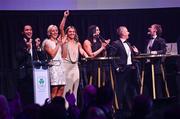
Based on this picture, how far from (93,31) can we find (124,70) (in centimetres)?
126

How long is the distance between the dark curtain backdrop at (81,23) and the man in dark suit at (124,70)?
1402 mm

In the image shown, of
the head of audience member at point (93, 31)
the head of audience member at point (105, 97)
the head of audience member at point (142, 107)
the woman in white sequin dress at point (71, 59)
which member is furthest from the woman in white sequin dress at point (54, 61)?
the head of audience member at point (142, 107)

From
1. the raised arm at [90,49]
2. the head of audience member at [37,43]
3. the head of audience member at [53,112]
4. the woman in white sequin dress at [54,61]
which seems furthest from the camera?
the head of audience member at [37,43]

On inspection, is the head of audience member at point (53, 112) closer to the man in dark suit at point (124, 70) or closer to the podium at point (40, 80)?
the podium at point (40, 80)

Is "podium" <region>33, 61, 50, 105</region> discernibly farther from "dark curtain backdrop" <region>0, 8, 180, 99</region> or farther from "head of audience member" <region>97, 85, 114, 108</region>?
"head of audience member" <region>97, 85, 114, 108</region>

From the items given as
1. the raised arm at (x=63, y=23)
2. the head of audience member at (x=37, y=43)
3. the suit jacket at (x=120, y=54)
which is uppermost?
the raised arm at (x=63, y=23)

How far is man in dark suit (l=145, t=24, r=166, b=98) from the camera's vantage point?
9414 mm

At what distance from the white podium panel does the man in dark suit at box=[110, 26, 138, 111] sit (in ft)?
4.81

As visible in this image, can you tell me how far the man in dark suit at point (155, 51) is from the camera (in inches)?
371

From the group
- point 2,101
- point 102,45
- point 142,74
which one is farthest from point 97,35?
point 2,101

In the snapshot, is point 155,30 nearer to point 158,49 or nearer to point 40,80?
point 158,49

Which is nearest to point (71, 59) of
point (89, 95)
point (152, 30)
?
point (152, 30)

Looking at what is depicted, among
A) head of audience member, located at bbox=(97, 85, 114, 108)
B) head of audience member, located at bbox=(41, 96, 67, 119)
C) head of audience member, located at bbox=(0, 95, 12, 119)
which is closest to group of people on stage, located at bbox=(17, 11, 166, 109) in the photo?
head of audience member, located at bbox=(97, 85, 114, 108)

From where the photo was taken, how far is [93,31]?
9.73m
